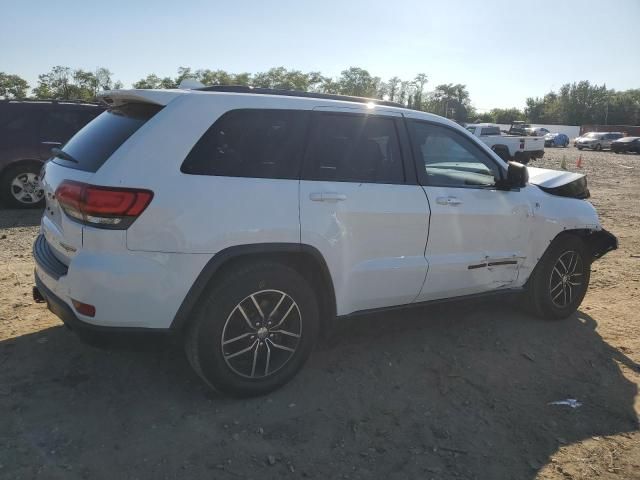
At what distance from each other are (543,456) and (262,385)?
5.44 feet

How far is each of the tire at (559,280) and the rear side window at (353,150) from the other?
1.83 m

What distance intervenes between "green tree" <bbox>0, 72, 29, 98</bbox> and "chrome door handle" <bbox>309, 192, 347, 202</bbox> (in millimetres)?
68963

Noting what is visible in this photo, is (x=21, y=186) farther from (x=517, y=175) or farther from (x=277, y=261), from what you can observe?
(x=517, y=175)

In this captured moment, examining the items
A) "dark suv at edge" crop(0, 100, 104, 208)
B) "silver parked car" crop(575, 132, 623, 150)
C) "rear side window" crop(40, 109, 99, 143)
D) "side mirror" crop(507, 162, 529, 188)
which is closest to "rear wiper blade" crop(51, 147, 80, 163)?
"side mirror" crop(507, 162, 529, 188)

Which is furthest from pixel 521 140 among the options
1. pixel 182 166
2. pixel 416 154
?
pixel 182 166

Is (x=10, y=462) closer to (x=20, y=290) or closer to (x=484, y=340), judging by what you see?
(x=20, y=290)

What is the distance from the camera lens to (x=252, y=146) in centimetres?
317

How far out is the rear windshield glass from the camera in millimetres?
2975

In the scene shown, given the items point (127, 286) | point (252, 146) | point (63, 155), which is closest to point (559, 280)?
point (252, 146)

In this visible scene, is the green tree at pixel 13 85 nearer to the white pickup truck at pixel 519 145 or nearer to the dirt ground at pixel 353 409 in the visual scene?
the white pickup truck at pixel 519 145

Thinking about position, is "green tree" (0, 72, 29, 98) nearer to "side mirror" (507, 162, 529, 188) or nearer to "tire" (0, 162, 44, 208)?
"tire" (0, 162, 44, 208)

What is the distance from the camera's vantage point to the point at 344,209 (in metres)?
3.34

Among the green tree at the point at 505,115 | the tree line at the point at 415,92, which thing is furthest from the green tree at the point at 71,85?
the green tree at the point at 505,115

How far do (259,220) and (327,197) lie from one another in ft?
1.59
